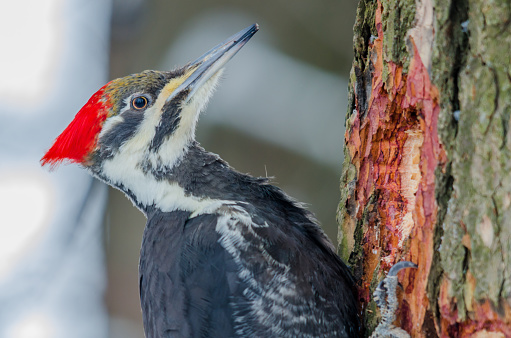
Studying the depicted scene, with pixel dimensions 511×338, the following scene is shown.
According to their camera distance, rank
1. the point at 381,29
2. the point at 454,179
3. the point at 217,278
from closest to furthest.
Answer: the point at 454,179
the point at 381,29
the point at 217,278

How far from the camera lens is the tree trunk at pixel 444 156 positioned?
1.36 metres

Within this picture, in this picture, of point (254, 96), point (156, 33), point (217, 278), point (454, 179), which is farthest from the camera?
point (254, 96)

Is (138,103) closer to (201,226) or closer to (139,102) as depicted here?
(139,102)

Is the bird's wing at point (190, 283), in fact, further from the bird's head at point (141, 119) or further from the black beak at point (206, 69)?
the black beak at point (206, 69)

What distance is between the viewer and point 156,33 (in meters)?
3.28

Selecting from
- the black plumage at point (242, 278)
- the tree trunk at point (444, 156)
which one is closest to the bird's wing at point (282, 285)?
the black plumage at point (242, 278)

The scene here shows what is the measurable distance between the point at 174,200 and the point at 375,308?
0.92 m

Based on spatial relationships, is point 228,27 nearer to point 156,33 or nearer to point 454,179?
point 156,33

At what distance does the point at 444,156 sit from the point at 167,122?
1.29 meters

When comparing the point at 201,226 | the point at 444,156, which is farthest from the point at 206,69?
the point at 444,156

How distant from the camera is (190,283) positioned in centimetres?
207

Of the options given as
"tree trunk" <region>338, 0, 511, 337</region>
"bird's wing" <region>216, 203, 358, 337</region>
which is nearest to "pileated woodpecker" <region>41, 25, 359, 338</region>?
"bird's wing" <region>216, 203, 358, 337</region>

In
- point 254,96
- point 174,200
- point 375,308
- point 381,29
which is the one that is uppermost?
point 254,96

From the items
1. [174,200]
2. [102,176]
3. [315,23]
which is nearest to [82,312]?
[102,176]
